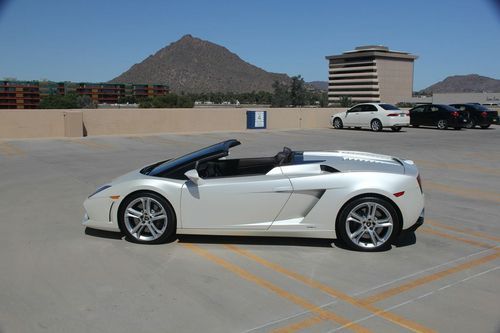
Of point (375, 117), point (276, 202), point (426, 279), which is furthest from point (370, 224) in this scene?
point (375, 117)

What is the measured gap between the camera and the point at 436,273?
4.58 metres

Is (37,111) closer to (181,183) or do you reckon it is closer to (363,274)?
(181,183)

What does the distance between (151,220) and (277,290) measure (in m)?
1.92

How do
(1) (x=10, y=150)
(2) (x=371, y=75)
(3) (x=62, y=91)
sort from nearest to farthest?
1. (1) (x=10, y=150)
2. (3) (x=62, y=91)
3. (2) (x=371, y=75)

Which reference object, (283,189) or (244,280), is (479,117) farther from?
(244,280)

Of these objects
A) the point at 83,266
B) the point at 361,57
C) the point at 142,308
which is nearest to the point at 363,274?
the point at 142,308

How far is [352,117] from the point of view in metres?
26.6

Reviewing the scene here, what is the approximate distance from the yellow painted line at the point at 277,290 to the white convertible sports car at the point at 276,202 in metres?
0.33

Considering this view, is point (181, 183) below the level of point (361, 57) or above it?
below

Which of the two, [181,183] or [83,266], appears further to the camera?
[181,183]

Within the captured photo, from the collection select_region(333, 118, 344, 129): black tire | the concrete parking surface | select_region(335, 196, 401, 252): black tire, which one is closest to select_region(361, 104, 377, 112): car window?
select_region(333, 118, 344, 129): black tire

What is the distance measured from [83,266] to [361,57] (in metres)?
149

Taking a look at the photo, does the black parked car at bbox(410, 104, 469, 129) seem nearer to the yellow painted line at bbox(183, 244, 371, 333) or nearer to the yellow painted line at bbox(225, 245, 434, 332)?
the yellow painted line at bbox(225, 245, 434, 332)

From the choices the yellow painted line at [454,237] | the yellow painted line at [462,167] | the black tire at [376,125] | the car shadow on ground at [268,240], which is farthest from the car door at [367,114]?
the car shadow on ground at [268,240]
